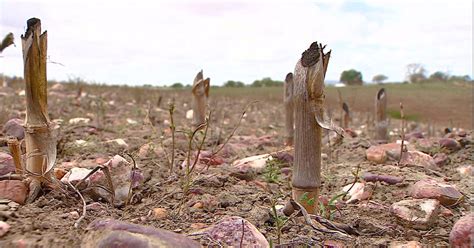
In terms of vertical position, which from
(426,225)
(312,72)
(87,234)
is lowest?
(426,225)

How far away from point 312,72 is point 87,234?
1.01 meters

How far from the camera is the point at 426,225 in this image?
2027 mm

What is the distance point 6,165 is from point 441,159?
284 cm

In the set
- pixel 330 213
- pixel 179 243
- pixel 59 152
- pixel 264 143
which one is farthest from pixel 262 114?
pixel 179 243

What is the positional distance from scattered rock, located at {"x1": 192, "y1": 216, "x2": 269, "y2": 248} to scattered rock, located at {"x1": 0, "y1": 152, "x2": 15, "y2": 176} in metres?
1.00

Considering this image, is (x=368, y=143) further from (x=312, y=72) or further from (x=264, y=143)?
(x=312, y=72)

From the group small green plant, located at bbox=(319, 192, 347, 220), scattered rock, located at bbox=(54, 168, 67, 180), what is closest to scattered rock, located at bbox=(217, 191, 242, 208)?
small green plant, located at bbox=(319, 192, 347, 220)

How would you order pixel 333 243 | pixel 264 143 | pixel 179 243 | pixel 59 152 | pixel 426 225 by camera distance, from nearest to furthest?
pixel 179 243 < pixel 333 243 < pixel 426 225 < pixel 59 152 < pixel 264 143

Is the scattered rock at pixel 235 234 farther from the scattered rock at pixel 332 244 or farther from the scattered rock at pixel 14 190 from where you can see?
the scattered rock at pixel 14 190

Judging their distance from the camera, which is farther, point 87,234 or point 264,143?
point 264,143

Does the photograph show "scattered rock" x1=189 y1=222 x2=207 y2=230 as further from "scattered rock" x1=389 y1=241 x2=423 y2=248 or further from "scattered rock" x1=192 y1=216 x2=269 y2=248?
"scattered rock" x1=389 y1=241 x2=423 y2=248

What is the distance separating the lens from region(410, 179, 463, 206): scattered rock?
2.33 meters

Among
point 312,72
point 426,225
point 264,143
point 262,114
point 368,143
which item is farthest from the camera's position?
point 262,114

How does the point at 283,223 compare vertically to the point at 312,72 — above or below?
below
